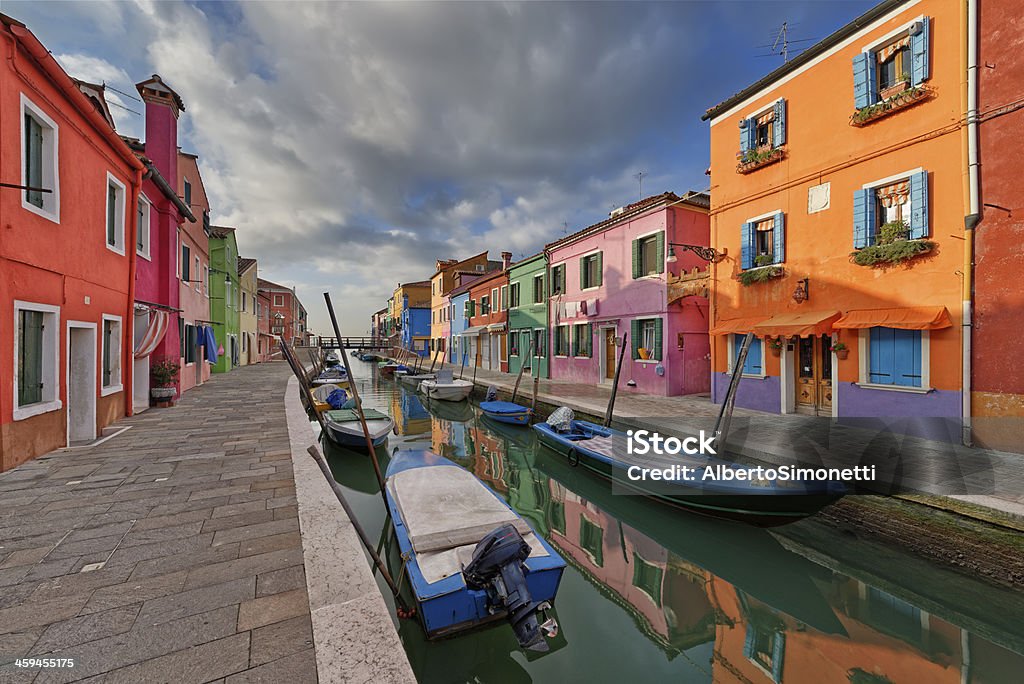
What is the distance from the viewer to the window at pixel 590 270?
1745cm

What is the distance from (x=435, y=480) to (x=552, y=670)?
2.32m

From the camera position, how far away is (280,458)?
646 cm

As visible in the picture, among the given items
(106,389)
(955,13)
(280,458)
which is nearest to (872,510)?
(280,458)

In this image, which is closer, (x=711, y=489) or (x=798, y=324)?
(x=711, y=489)

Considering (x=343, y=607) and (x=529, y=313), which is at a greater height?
(x=529, y=313)

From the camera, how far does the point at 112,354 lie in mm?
8781

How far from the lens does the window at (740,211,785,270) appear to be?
10.9 meters

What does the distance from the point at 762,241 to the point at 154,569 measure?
45.2 feet

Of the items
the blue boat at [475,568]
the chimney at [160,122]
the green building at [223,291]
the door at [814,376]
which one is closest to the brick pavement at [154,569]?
the blue boat at [475,568]

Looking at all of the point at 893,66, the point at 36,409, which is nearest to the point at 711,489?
the point at 36,409

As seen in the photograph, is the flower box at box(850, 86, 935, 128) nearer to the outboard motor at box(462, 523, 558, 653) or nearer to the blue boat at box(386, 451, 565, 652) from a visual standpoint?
the blue boat at box(386, 451, 565, 652)

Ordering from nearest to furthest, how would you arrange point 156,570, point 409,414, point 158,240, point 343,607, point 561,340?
1. point 343,607
2. point 156,570
3. point 158,240
4. point 409,414
5. point 561,340

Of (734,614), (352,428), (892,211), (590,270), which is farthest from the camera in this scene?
(590,270)

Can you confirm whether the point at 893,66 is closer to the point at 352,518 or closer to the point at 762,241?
the point at 762,241
